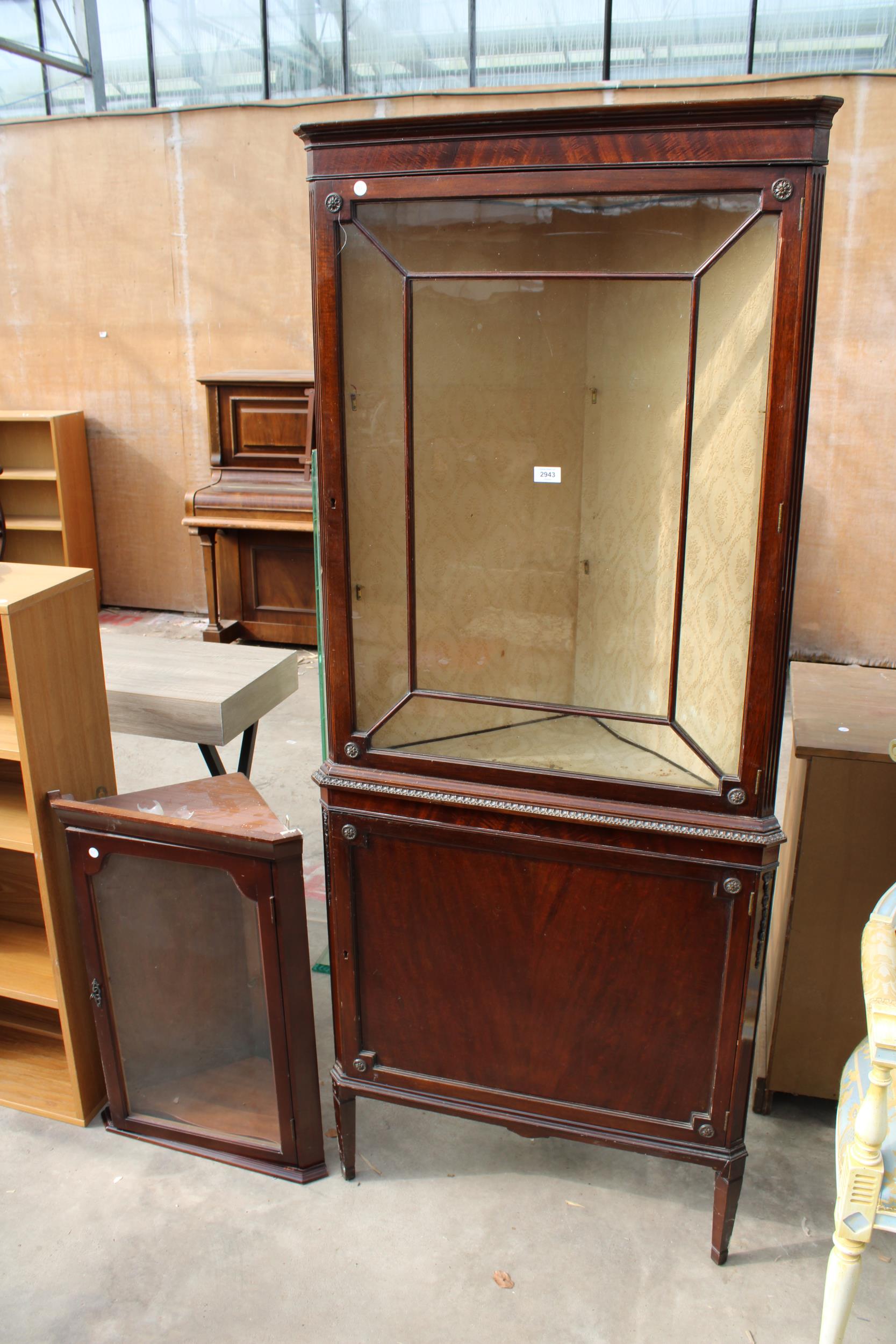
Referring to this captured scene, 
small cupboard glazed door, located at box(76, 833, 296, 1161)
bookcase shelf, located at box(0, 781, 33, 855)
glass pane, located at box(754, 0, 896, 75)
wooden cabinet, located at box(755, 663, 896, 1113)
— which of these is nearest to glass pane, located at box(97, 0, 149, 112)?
glass pane, located at box(754, 0, 896, 75)

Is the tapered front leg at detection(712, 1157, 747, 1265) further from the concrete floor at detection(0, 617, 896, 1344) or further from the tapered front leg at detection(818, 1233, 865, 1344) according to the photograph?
the tapered front leg at detection(818, 1233, 865, 1344)

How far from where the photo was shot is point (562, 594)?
5.85 feet

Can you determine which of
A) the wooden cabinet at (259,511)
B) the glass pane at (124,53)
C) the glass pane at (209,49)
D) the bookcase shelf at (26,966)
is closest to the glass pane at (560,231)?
the bookcase shelf at (26,966)

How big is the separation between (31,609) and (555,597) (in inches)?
39.1

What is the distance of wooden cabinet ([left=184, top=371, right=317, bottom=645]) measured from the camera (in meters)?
4.83

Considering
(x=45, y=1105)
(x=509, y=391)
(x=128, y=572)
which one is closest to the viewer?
(x=509, y=391)

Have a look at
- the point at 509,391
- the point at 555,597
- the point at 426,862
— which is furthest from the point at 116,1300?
the point at 509,391

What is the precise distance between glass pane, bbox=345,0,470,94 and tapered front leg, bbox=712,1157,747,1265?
477 centimetres

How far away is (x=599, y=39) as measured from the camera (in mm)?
4484

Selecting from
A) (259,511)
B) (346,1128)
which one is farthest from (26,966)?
(259,511)

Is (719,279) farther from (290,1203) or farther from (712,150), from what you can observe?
(290,1203)

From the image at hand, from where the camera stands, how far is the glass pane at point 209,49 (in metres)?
4.95

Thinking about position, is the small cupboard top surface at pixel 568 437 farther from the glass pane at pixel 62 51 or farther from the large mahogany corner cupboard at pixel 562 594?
the glass pane at pixel 62 51

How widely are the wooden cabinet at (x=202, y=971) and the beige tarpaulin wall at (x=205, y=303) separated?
3.67 m
